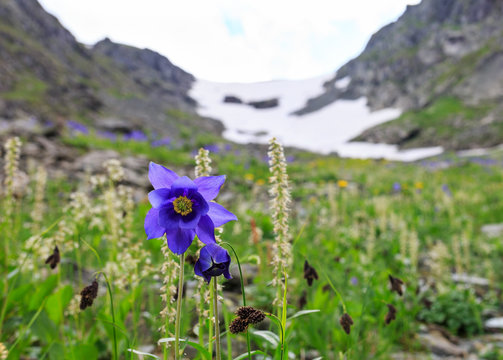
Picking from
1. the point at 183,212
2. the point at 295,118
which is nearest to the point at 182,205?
the point at 183,212

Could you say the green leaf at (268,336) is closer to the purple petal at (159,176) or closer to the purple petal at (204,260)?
the purple petal at (204,260)

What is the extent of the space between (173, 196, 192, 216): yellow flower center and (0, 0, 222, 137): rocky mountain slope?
57.9ft

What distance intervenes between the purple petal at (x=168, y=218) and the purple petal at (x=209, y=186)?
0.33ft

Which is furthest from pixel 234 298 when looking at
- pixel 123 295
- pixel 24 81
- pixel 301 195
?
pixel 24 81

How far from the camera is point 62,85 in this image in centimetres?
3969

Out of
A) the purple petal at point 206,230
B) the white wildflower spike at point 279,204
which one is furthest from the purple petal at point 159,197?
the white wildflower spike at point 279,204

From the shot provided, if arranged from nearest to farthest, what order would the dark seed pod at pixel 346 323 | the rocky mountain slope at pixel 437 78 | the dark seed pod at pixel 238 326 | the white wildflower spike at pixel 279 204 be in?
1. the dark seed pod at pixel 238 326
2. the white wildflower spike at pixel 279 204
3. the dark seed pod at pixel 346 323
4. the rocky mountain slope at pixel 437 78

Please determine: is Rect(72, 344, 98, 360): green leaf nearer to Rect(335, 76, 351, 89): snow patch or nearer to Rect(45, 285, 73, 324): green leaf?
Rect(45, 285, 73, 324): green leaf

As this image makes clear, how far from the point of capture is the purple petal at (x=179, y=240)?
900mm

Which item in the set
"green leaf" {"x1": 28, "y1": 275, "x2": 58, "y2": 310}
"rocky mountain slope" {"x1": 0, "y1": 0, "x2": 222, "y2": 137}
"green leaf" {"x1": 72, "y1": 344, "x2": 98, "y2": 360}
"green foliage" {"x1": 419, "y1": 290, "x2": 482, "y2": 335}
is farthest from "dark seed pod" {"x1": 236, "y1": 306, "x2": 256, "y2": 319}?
"rocky mountain slope" {"x1": 0, "y1": 0, "x2": 222, "y2": 137}

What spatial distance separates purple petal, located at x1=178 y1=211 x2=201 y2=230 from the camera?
0.90 m

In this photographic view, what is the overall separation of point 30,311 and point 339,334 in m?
1.88

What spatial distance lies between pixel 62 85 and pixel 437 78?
61951mm

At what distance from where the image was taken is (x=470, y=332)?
288 cm
